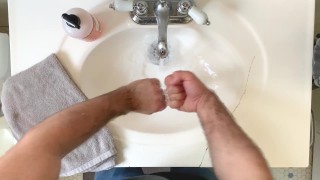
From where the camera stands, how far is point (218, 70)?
1.16 m

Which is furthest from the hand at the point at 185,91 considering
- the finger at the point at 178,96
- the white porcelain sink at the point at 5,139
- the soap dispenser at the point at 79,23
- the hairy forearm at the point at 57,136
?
the white porcelain sink at the point at 5,139

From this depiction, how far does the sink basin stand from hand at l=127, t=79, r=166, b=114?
0.16 ft

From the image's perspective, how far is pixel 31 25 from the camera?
1097mm

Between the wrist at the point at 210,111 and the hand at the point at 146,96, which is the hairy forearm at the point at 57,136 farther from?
the wrist at the point at 210,111

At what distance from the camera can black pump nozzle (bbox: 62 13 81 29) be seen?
1.01m

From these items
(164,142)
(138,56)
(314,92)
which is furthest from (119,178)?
(314,92)

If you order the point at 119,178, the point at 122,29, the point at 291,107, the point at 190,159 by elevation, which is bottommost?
the point at 119,178

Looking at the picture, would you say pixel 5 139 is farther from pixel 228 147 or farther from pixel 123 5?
pixel 228 147

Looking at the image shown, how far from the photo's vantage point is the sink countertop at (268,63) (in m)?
1.07

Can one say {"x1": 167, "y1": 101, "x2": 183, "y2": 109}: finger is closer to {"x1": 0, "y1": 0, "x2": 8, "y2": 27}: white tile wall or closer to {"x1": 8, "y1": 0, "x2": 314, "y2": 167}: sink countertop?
{"x1": 8, "y1": 0, "x2": 314, "y2": 167}: sink countertop

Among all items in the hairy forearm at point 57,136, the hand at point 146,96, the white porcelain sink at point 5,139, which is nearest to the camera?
the hairy forearm at point 57,136

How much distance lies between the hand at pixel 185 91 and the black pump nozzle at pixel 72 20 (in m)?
0.24

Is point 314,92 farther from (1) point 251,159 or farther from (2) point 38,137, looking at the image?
(2) point 38,137

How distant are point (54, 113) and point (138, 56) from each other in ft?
0.84
